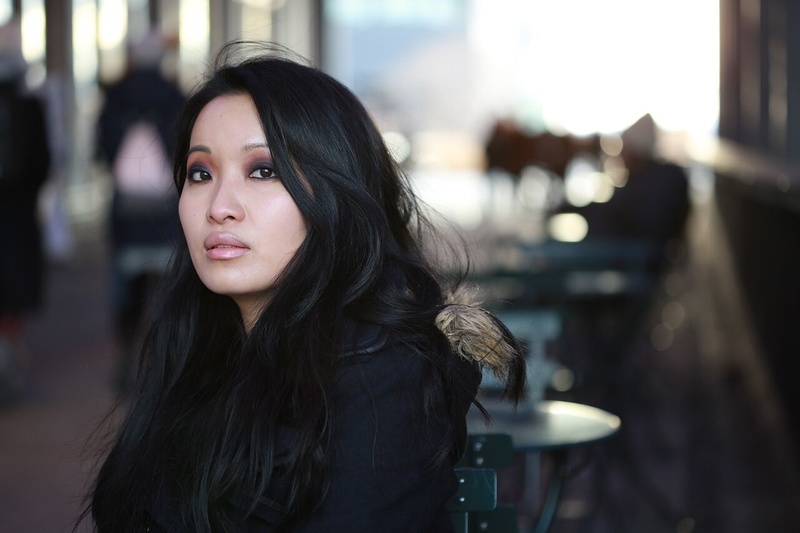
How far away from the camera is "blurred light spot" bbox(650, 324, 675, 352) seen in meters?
7.70

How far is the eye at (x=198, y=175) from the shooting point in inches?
79.7

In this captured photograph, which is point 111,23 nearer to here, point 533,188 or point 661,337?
point 533,188

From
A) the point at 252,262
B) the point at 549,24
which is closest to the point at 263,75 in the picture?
the point at 252,262

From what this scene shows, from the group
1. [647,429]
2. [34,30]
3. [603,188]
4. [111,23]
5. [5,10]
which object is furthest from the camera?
[111,23]

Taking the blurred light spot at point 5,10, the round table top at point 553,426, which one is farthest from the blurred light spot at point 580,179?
the round table top at point 553,426

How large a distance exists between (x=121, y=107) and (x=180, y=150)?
4.24m

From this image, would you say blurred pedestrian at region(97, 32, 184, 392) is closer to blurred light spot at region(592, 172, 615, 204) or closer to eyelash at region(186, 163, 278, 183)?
blurred light spot at region(592, 172, 615, 204)

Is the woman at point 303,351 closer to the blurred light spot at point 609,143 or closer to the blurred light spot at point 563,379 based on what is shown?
the blurred light spot at point 563,379

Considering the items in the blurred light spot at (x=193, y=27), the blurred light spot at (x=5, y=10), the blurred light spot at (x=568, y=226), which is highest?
the blurred light spot at (x=193, y=27)

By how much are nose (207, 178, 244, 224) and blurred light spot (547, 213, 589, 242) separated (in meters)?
5.30

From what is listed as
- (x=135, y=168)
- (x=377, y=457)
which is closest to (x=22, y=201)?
(x=135, y=168)

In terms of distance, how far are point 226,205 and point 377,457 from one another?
453 millimetres

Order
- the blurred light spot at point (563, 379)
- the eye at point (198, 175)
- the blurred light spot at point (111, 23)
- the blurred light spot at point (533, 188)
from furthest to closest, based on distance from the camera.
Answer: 1. the blurred light spot at point (111, 23)
2. the blurred light spot at point (533, 188)
3. the blurred light spot at point (563, 379)
4. the eye at point (198, 175)

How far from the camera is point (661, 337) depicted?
796 cm
